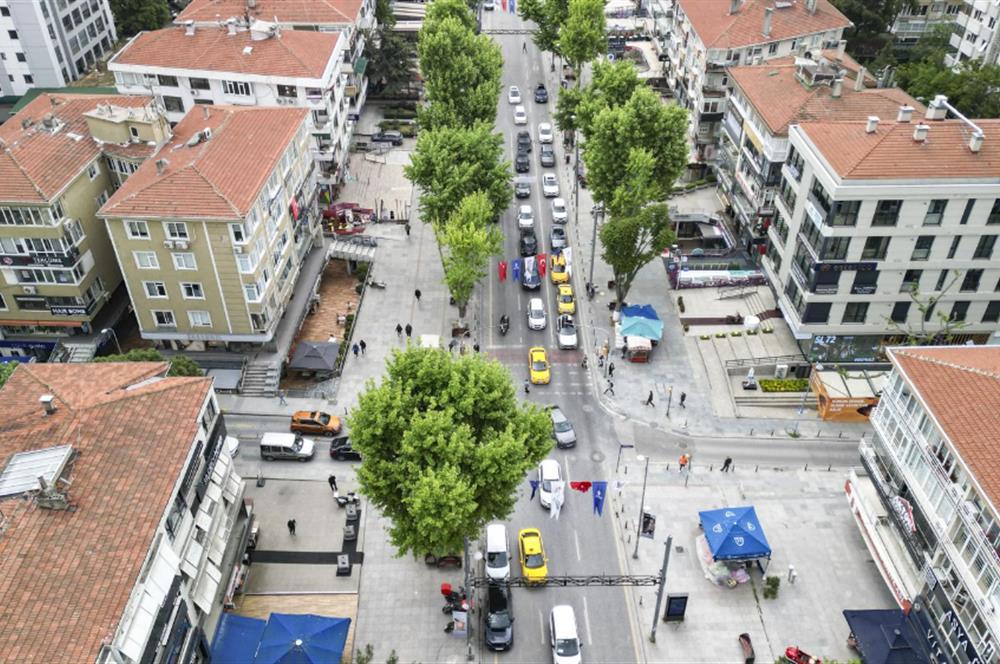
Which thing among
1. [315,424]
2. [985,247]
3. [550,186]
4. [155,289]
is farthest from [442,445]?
[550,186]

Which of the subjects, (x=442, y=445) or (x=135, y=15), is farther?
(x=135, y=15)

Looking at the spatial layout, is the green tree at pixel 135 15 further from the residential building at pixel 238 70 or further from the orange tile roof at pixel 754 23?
the orange tile roof at pixel 754 23

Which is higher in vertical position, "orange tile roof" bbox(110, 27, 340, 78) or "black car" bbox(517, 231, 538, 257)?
"orange tile roof" bbox(110, 27, 340, 78)

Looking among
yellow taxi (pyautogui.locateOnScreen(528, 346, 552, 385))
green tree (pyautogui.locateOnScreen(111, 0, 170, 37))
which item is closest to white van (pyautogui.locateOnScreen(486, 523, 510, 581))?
yellow taxi (pyautogui.locateOnScreen(528, 346, 552, 385))

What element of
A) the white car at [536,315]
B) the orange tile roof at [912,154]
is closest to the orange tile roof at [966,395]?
the orange tile roof at [912,154]

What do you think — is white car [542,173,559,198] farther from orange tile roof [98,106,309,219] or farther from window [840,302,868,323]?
window [840,302,868,323]

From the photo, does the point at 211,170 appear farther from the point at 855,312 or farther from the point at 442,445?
the point at 855,312
